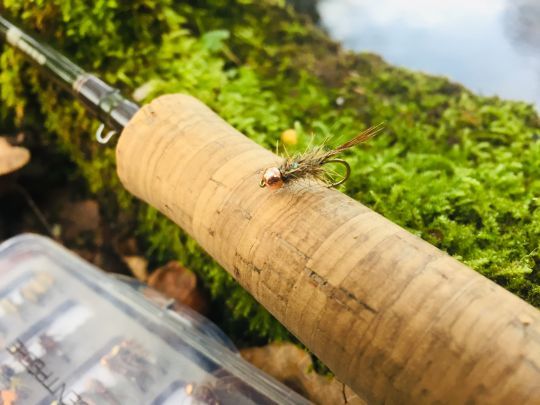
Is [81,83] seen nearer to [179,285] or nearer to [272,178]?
[179,285]

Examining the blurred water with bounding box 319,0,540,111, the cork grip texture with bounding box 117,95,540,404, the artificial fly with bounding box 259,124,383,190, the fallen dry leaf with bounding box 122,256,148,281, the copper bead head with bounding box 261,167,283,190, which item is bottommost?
the fallen dry leaf with bounding box 122,256,148,281

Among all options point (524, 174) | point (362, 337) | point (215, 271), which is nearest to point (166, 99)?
point (215, 271)

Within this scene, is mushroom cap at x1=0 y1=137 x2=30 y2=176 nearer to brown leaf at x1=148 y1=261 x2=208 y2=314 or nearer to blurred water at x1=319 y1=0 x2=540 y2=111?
brown leaf at x1=148 y1=261 x2=208 y2=314

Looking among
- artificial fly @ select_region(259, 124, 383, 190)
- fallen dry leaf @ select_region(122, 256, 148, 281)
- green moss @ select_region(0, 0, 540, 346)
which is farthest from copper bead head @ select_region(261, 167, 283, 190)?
fallen dry leaf @ select_region(122, 256, 148, 281)

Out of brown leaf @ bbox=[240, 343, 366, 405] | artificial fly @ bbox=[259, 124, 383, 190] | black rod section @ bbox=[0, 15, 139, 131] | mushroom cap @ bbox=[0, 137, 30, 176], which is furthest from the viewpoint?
mushroom cap @ bbox=[0, 137, 30, 176]

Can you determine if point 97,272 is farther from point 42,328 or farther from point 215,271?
point 215,271
